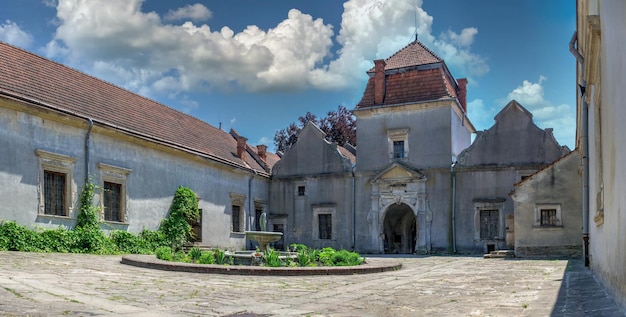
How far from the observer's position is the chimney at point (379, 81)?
3162 cm

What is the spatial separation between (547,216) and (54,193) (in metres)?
19.1

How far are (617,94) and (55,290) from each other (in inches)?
324

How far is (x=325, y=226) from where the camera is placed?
3231cm

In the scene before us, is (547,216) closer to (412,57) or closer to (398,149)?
(398,149)

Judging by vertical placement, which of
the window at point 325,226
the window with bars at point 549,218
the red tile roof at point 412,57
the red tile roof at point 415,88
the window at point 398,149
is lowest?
the window at point 325,226

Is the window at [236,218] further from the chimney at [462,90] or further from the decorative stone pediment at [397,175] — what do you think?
the chimney at [462,90]

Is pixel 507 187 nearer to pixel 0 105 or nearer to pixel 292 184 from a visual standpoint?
pixel 292 184

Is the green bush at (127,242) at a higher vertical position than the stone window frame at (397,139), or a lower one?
lower

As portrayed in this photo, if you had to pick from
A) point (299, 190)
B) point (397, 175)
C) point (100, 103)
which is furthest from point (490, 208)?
point (100, 103)

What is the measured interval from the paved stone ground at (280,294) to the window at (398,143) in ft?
57.1

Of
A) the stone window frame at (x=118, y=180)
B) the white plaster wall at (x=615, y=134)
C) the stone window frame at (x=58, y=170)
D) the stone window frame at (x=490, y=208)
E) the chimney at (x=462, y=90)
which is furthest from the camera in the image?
the chimney at (x=462, y=90)

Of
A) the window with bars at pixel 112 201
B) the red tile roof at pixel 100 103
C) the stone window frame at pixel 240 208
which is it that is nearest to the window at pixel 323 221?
the stone window frame at pixel 240 208

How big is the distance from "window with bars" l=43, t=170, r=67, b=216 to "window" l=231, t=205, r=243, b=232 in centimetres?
1179

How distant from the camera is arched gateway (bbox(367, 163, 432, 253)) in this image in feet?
97.5
